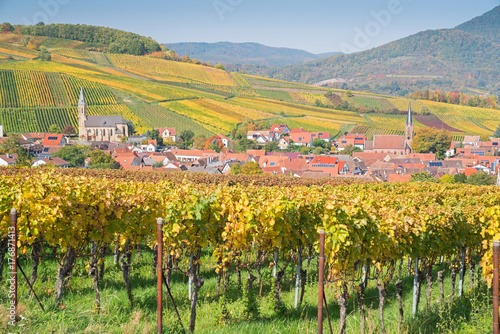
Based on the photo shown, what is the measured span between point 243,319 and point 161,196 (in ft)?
10.9

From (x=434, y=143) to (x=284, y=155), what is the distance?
129 feet

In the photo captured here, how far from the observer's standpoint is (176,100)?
4884 inches

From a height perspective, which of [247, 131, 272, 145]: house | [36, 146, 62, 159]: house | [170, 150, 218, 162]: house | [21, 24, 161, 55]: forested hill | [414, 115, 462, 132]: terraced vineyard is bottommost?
[170, 150, 218, 162]: house

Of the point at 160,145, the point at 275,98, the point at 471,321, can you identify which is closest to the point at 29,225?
the point at 471,321

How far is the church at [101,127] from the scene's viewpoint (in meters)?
107

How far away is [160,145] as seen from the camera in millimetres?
98000

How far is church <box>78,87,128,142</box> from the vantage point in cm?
10675

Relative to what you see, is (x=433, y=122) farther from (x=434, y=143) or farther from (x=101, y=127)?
(x=101, y=127)

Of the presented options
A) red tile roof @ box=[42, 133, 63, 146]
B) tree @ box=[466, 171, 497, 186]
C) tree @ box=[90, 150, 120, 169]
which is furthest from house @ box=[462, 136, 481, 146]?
red tile roof @ box=[42, 133, 63, 146]

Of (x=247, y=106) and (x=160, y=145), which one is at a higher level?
(x=247, y=106)

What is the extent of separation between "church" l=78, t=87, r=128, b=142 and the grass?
100180mm

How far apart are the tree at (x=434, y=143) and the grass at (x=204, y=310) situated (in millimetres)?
99594

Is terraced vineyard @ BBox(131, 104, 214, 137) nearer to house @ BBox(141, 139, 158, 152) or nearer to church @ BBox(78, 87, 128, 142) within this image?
church @ BBox(78, 87, 128, 142)

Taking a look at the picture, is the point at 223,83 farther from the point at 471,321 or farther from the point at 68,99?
the point at 471,321
